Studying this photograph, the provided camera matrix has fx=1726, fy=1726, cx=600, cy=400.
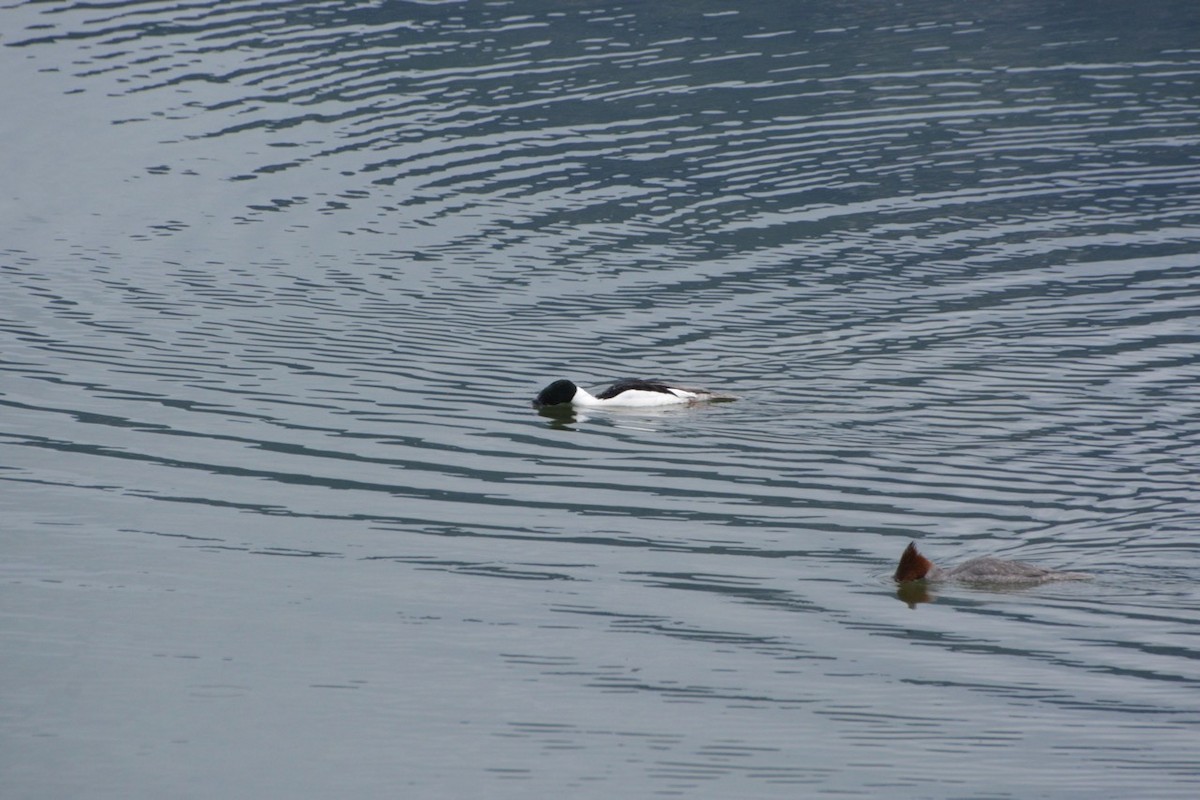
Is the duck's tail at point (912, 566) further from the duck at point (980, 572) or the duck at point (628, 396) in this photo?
the duck at point (628, 396)

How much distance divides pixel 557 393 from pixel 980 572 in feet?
24.0

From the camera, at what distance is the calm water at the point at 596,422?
1213cm

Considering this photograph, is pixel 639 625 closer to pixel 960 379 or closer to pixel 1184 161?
pixel 960 379

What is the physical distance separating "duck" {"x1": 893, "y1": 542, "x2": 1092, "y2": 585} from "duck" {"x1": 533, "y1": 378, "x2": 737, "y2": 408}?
625 cm

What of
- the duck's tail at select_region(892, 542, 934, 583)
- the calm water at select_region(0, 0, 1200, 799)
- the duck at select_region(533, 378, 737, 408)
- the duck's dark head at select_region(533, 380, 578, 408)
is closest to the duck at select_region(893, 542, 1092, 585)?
the duck's tail at select_region(892, 542, 934, 583)

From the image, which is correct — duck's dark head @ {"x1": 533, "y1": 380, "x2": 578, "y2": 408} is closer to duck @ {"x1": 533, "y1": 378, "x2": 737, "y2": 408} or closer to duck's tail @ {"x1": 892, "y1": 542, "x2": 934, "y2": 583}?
duck @ {"x1": 533, "y1": 378, "x2": 737, "y2": 408}

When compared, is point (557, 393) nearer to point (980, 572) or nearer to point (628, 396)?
point (628, 396)

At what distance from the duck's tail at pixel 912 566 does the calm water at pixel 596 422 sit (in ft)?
0.72

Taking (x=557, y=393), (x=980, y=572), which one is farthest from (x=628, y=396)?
(x=980, y=572)

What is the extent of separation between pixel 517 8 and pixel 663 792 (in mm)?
38535

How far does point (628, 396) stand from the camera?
2098 centimetres

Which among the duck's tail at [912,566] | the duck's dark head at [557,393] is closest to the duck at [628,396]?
the duck's dark head at [557,393]

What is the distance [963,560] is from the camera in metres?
15.4

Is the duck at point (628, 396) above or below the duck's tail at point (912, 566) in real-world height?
below
